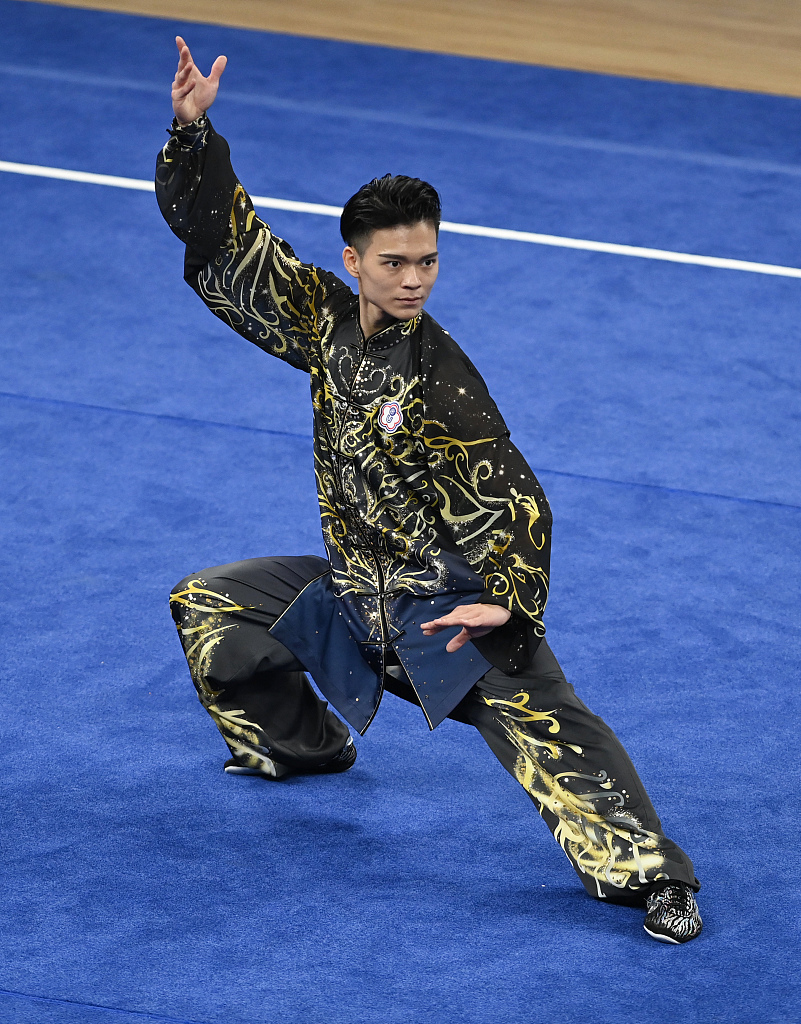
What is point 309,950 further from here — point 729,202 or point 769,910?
point 729,202

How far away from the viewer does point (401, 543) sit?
8.93ft

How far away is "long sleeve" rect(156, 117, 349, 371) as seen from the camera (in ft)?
8.93

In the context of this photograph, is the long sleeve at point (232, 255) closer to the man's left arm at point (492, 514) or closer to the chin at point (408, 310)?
the chin at point (408, 310)

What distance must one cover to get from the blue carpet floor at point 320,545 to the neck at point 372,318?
1.00m

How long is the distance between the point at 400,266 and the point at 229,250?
0.40 m

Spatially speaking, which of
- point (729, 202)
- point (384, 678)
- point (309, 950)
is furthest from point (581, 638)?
point (729, 202)

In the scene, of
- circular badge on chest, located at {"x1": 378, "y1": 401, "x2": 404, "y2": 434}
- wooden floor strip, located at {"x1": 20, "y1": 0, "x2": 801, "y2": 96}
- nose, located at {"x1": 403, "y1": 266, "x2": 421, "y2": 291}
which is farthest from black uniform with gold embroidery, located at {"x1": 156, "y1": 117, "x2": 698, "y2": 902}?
wooden floor strip, located at {"x1": 20, "y1": 0, "x2": 801, "y2": 96}

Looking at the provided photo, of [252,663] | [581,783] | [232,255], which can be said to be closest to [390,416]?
[232,255]

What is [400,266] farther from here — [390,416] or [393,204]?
[390,416]

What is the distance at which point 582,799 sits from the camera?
2.67 meters

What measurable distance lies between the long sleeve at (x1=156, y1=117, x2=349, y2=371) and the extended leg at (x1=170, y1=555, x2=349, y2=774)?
452 mm

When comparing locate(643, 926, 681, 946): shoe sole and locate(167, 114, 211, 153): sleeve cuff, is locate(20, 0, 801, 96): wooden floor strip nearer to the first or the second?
locate(167, 114, 211, 153): sleeve cuff

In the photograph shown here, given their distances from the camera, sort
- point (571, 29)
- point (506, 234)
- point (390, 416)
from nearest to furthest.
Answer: point (390, 416), point (506, 234), point (571, 29)

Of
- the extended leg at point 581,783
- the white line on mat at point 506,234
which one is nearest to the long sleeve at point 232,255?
the extended leg at point 581,783
